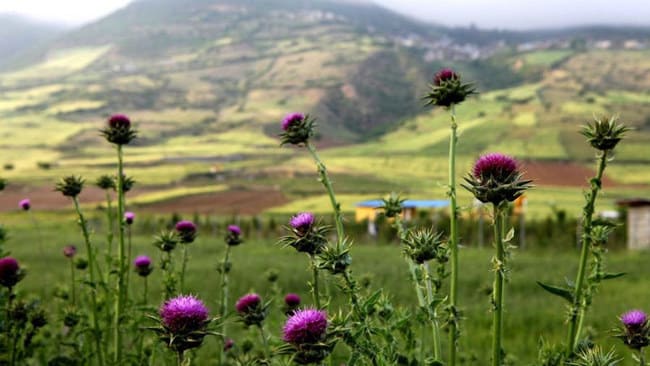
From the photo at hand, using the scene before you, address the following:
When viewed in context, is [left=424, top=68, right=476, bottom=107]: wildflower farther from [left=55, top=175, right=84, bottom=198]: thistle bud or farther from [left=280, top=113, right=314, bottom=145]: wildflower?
[left=55, top=175, right=84, bottom=198]: thistle bud

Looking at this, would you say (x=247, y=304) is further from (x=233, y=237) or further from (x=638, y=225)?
(x=638, y=225)

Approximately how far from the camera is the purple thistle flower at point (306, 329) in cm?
253

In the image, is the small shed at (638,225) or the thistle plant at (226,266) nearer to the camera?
the thistle plant at (226,266)

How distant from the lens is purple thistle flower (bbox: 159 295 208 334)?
8.32 feet

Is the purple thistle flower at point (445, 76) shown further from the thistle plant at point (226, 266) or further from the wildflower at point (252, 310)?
the thistle plant at point (226, 266)

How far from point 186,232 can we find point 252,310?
1.17 m

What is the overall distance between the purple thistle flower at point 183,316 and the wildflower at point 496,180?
1.17m

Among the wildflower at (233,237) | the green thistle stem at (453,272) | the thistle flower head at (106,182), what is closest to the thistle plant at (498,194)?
the green thistle stem at (453,272)

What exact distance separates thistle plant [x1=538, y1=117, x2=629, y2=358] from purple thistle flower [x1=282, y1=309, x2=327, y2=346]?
881 mm

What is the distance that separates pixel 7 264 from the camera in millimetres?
4312

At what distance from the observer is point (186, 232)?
4.86m

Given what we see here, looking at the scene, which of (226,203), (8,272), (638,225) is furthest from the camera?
(226,203)

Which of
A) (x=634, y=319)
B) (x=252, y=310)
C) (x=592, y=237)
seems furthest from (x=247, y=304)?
(x=634, y=319)

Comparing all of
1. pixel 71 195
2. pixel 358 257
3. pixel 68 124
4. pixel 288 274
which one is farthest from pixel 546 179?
pixel 68 124
